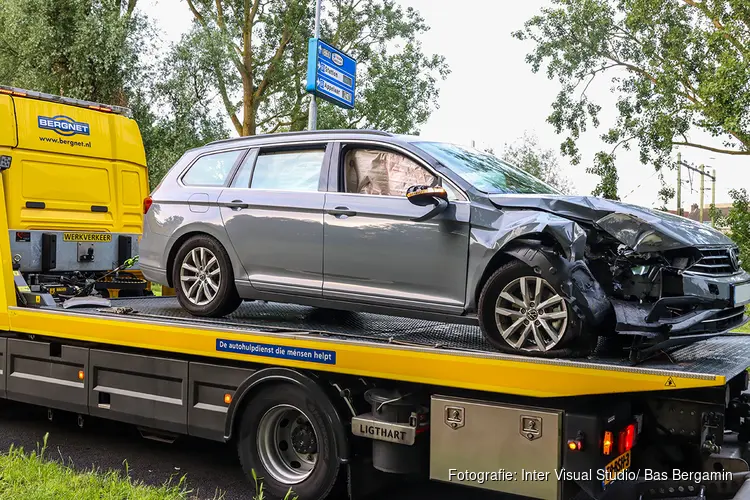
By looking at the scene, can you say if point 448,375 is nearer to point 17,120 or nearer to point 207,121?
point 17,120

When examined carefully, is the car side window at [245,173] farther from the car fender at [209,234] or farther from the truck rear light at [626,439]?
the truck rear light at [626,439]

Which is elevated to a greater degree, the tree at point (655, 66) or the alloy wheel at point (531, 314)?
the tree at point (655, 66)

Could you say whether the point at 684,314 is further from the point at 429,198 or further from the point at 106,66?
the point at 106,66

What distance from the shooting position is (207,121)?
19734 mm

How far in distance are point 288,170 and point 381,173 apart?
83 cm

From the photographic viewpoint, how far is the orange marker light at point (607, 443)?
378cm

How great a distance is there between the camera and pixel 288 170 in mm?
5574

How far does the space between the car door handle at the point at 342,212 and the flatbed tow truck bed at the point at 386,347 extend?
0.83m

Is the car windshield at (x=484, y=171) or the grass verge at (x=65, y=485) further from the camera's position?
the car windshield at (x=484, y=171)

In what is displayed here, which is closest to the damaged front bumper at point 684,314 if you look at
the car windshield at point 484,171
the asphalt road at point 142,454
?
the car windshield at point 484,171

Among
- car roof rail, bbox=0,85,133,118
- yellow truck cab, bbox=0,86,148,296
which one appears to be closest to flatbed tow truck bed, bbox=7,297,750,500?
yellow truck cab, bbox=0,86,148,296

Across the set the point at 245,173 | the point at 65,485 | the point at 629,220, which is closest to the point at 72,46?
the point at 245,173

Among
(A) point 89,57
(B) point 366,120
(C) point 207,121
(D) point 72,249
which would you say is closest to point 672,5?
(B) point 366,120

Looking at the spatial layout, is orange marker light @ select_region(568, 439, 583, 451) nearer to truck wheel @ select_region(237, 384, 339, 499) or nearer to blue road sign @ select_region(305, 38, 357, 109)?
truck wheel @ select_region(237, 384, 339, 499)
